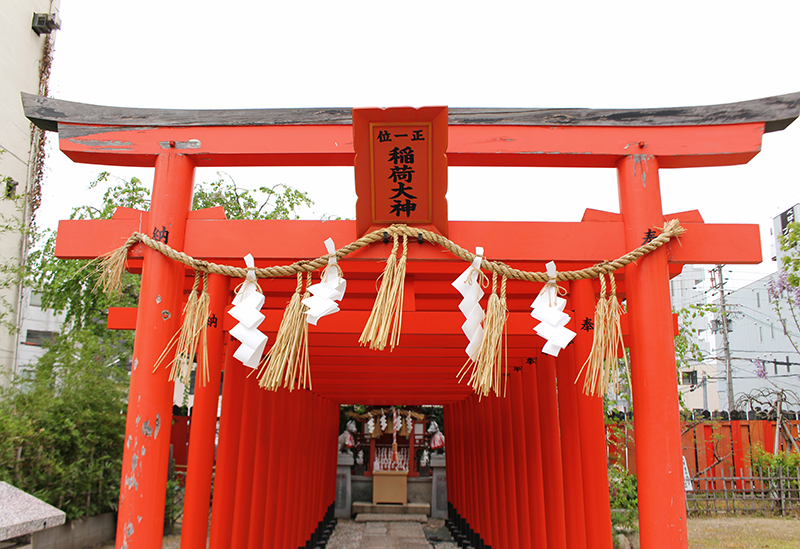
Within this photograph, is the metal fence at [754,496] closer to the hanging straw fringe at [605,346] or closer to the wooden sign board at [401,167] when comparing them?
the hanging straw fringe at [605,346]

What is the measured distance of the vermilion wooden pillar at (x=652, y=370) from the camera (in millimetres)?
2730

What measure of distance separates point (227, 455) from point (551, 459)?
2.82m

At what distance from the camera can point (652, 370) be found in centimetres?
284

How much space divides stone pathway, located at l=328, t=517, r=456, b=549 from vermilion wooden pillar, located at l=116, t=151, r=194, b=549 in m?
8.59

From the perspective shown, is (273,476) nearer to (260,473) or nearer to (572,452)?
(260,473)

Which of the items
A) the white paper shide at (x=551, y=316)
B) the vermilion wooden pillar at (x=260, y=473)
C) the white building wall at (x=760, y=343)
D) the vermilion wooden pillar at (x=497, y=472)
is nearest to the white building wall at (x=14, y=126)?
the vermilion wooden pillar at (x=260, y=473)

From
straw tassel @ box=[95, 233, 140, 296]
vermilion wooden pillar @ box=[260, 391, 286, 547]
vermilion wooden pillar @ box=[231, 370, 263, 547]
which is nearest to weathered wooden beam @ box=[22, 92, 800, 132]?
straw tassel @ box=[95, 233, 140, 296]

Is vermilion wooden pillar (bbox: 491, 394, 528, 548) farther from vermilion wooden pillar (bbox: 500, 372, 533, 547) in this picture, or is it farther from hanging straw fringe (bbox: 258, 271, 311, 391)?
hanging straw fringe (bbox: 258, 271, 311, 391)

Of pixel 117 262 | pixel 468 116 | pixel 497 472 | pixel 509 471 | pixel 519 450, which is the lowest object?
pixel 497 472

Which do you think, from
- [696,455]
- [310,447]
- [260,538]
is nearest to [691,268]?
[696,455]

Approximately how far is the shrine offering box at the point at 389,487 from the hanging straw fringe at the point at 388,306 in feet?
40.4

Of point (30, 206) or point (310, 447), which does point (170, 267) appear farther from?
point (30, 206)

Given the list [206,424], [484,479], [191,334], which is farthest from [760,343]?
[191,334]

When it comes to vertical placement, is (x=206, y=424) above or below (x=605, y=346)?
below
